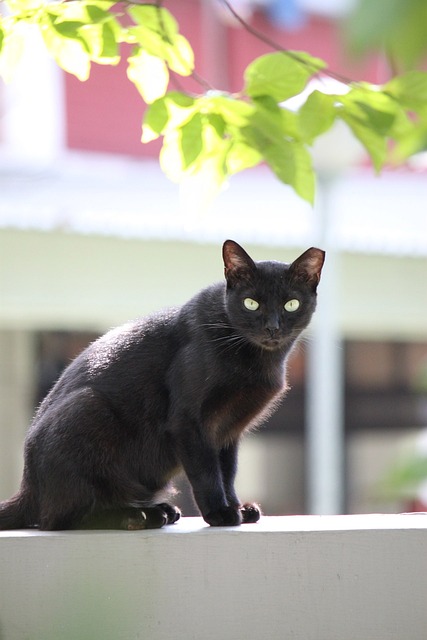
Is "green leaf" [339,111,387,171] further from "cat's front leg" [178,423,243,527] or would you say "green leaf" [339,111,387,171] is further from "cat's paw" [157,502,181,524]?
"cat's paw" [157,502,181,524]

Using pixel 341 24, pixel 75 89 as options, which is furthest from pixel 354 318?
pixel 341 24

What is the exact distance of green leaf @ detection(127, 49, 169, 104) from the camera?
4.69 feet

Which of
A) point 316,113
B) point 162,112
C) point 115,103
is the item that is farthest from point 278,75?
point 115,103

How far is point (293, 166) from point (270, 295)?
41cm

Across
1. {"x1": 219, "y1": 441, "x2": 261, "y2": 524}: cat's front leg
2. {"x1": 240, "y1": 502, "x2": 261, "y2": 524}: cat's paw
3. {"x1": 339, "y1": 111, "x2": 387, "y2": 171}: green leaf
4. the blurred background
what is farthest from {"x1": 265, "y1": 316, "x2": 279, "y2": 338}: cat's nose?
the blurred background

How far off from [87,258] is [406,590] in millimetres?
3659

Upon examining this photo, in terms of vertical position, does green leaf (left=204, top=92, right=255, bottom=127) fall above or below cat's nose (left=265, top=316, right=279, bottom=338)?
above

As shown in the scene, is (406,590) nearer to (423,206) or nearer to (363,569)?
(363,569)

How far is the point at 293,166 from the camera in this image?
1352 mm

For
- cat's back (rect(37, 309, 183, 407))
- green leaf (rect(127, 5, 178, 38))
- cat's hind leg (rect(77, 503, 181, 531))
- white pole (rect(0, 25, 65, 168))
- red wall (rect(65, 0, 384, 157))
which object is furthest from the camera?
red wall (rect(65, 0, 384, 157))

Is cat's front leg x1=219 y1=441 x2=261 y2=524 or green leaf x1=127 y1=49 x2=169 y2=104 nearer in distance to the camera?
green leaf x1=127 y1=49 x2=169 y2=104

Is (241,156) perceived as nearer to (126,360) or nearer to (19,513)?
(126,360)

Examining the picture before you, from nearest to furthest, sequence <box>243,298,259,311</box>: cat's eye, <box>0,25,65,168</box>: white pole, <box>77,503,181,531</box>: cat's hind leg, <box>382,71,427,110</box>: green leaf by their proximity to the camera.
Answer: <box>382,71,427,110</box>: green leaf
<box>77,503,181,531</box>: cat's hind leg
<box>243,298,259,311</box>: cat's eye
<box>0,25,65,168</box>: white pole

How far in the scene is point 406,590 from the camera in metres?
1.33
